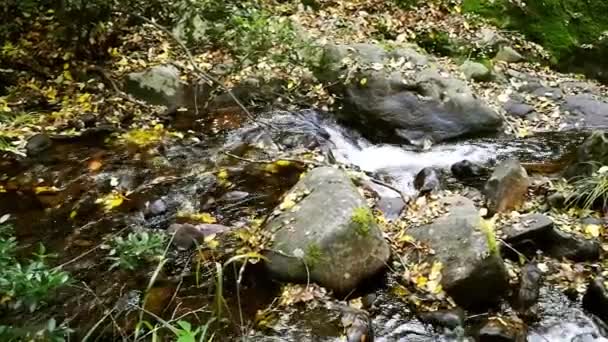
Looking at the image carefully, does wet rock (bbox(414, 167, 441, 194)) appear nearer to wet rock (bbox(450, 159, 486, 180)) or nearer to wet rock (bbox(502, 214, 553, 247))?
wet rock (bbox(450, 159, 486, 180))

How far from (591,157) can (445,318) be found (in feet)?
9.92

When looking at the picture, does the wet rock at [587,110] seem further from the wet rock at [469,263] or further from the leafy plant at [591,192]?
the wet rock at [469,263]

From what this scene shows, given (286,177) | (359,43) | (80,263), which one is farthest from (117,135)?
(359,43)

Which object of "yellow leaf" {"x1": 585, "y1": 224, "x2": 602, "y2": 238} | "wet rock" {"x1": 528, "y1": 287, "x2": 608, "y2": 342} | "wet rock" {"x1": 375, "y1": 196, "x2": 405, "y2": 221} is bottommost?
"wet rock" {"x1": 375, "y1": 196, "x2": 405, "y2": 221}

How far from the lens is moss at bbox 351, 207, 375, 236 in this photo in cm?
423

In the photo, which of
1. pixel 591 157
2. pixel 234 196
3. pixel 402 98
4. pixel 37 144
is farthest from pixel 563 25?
pixel 37 144

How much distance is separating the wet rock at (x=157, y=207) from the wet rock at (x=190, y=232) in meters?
0.34

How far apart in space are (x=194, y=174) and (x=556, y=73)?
24.2ft

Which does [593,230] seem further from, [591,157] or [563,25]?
[563,25]

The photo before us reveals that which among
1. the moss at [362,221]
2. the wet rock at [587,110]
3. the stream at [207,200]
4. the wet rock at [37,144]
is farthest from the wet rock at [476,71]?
the wet rock at [37,144]

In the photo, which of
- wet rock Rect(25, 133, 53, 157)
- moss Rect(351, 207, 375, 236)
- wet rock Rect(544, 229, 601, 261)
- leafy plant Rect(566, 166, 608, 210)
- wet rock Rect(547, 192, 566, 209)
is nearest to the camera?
moss Rect(351, 207, 375, 236)

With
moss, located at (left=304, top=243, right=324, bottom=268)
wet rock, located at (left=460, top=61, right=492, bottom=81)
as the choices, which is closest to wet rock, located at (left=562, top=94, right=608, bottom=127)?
wet rock, located at (left=460, top=61, right=492, bottom=81)

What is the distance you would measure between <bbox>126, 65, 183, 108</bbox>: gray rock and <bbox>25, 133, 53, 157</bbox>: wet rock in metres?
1.54

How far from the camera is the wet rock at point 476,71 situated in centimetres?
898
